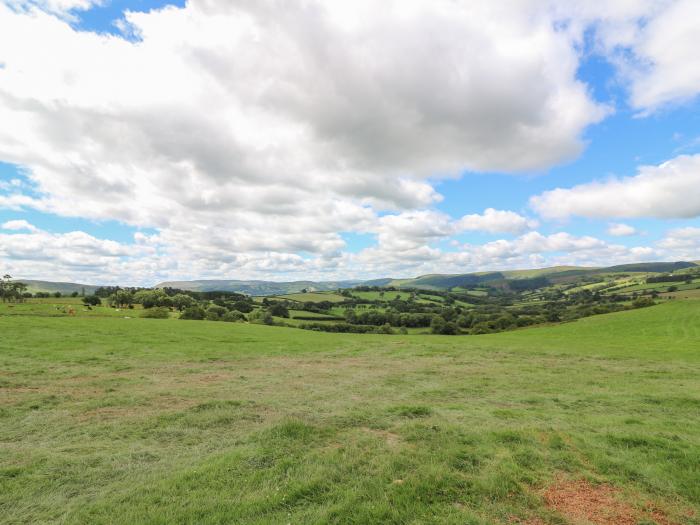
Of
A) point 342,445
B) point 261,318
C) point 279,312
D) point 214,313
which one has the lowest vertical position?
point 279,312

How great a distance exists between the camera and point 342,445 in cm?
1025

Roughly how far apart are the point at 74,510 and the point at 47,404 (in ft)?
35.9

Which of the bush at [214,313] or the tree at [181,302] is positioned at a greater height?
the tree at [181,302]

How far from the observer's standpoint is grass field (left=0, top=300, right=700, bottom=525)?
7184 mm

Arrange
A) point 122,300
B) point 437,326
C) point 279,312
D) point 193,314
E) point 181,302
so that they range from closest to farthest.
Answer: point 193,314, point 437,326, point 122,300, point 181,302, point 279,312

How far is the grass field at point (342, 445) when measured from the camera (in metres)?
7.18

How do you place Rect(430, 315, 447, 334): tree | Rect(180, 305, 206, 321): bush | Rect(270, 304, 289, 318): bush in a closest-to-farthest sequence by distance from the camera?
1. Rect(180, 305, 206, 321): bush
2. Rect(430, 315, 447, 334): tree
3. Rect(270, 304, 289, 318): bush

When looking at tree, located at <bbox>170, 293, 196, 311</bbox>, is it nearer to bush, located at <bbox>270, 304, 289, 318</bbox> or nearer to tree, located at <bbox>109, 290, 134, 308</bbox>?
tree, located at <bbox>109, 290, 134, 308</bbox>

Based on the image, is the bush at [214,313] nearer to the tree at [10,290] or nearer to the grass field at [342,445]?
the tree at [10,290]

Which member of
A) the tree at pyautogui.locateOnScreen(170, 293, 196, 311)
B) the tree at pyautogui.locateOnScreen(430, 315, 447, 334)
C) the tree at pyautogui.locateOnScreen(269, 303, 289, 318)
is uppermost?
the tree at pyautogui.locateOnScreen(170, 293, 196, 311)

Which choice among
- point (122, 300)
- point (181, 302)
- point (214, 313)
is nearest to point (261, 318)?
point (214, 313)

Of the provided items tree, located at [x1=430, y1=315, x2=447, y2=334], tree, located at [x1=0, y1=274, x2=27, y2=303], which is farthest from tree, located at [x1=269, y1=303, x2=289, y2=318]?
tree, located at [x1=0, y1=274, x2=27, y2=303]

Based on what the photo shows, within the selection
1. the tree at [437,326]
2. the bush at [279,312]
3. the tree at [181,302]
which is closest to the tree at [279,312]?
the bush at [279,312]

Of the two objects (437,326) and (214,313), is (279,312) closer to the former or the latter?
(214,313)
